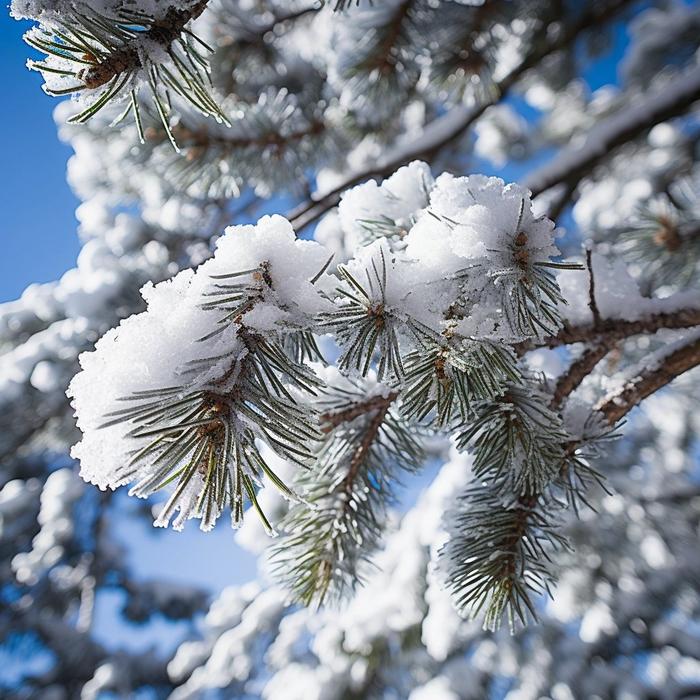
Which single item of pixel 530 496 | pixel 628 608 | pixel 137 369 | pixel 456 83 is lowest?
pixel 628 608

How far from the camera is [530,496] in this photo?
0.83 meters

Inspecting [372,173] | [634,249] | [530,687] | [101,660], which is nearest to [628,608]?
[530,687]

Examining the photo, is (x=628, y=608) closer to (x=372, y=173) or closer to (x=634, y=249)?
(x=634, y=249)

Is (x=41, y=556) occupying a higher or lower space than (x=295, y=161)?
lower

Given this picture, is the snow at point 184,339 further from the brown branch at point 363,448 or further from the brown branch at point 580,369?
the brown branch at point 580,369

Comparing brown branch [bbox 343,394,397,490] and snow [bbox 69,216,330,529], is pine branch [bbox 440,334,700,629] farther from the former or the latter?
snow [bbox 69,216,330,529]

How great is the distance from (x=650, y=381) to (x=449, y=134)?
154cm

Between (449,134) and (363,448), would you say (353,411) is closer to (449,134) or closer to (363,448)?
(363,448)

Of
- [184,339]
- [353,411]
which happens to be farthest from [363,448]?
[184,339]

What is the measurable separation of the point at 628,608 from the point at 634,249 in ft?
10.9

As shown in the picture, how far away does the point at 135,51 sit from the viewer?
2.03 ft

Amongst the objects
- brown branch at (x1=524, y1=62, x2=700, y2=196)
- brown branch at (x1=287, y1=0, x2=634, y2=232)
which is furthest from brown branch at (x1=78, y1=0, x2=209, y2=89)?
brown branch at (x1=524, y1=62, x2=700, y2=196)

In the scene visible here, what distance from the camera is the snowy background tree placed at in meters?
0.53

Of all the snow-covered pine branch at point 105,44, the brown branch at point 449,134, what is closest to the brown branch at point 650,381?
the snow-covered pine branch at point 105,44
